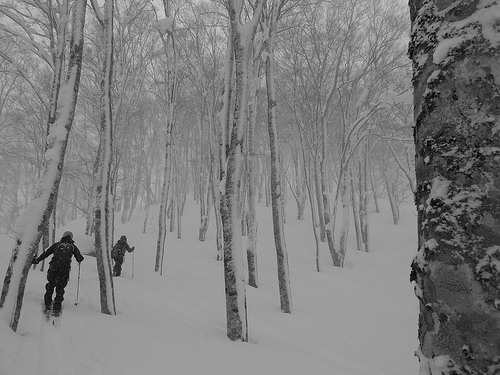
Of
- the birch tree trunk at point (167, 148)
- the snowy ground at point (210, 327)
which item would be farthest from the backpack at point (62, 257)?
the birch tree trunk at point (167, 148)

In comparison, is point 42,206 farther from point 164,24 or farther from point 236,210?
point 164,24

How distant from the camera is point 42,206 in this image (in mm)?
5102

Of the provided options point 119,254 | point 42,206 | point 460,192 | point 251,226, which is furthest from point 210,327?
point 119,254

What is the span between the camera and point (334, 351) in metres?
5.96

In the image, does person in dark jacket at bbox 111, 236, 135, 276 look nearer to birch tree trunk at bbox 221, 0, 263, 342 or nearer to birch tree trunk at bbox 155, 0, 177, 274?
birch tree trunk at bbox 155, 0, 177, 274

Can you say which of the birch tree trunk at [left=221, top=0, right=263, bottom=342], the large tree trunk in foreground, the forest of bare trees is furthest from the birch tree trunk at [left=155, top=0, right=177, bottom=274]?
the large tree trunk in foreground

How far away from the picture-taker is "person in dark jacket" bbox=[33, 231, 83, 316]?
5930 millimetres

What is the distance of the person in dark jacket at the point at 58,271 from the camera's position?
19.5ft

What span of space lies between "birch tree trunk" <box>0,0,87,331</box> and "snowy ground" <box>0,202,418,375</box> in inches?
22.2

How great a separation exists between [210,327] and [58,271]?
3180mm

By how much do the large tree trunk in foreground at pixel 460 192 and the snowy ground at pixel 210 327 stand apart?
389 centimetres

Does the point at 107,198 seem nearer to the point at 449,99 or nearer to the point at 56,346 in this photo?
the point at 56,346

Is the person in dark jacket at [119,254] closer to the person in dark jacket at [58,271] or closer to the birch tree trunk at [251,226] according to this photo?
the birch tree trunk at [251,226]

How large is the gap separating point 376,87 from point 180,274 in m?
12.3
